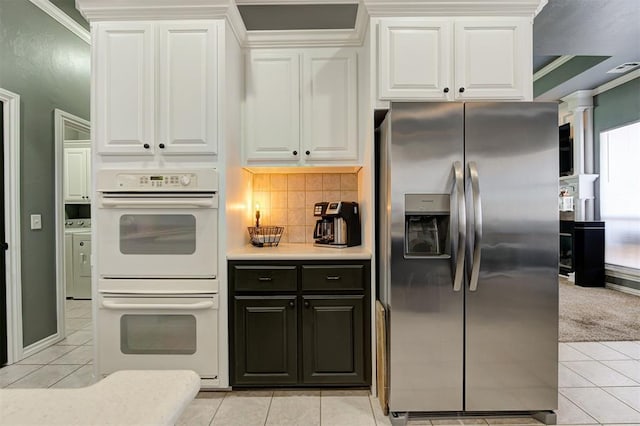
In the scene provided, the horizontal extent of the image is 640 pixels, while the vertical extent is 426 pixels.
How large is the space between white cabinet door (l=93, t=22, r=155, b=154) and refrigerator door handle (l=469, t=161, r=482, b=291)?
197 cm

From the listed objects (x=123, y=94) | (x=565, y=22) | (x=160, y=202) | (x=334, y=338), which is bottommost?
(x=334, y=338)

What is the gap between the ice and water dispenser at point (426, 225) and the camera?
205 cm

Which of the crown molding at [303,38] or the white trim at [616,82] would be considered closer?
the crown molding at [303,38]

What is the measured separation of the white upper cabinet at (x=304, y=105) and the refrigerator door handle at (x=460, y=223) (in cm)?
91

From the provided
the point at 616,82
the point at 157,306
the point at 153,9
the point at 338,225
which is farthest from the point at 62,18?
the point at 616,82

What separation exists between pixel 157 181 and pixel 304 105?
1.18 m

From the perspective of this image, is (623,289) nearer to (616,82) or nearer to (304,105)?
(616,82)

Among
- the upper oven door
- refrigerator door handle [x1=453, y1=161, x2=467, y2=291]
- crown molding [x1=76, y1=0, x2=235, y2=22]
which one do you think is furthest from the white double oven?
refrigerator door handle [x1=453, y1=161, x2=467, y2=291]

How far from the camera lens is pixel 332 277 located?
7.75 feet

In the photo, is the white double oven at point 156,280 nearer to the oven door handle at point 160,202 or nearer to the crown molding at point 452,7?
the oven door handle at point 160,202

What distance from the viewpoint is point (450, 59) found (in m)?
2.31

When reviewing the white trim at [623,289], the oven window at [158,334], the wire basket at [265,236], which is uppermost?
the wire basket at [265,236]

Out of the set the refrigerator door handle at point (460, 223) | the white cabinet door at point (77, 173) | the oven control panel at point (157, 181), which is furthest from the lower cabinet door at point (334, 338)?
the white cabinet door at point (77, 173)

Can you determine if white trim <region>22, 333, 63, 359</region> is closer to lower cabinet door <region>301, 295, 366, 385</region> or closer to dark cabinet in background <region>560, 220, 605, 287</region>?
lower cabinet door <region>301, 295, 366, 385</region>
